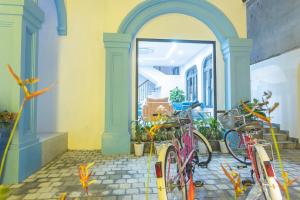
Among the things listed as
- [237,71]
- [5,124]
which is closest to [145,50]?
[237,71]

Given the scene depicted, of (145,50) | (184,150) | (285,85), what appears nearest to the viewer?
(184,150)

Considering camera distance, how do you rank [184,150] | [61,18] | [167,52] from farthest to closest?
[167,52]
[61,18]
[184,150]

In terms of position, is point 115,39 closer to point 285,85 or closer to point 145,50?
point 285,85

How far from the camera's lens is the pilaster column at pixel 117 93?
3971mm

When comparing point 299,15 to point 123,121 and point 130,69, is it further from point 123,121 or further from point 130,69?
point 123,121

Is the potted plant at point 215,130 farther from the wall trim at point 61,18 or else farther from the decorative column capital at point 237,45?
the wall trim at point 61,18

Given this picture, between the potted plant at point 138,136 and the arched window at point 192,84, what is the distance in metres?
7.14

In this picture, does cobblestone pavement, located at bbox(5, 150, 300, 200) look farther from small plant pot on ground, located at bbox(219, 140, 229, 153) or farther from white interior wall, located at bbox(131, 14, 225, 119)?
white interior wall, located at bbox(131, 14, 225, 119)

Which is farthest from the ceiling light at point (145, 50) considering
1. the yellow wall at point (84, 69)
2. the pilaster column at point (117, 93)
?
the pilaster column at point (117, 93)

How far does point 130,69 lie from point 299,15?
14.0 feet

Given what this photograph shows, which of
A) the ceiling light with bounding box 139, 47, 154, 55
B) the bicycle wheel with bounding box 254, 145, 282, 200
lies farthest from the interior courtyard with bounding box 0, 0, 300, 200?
the ceiling light with bounding box 139, 47, 154, 55

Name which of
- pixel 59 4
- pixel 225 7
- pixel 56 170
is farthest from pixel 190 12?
pixel 56 170

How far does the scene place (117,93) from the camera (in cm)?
405

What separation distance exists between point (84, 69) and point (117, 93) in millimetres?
908
